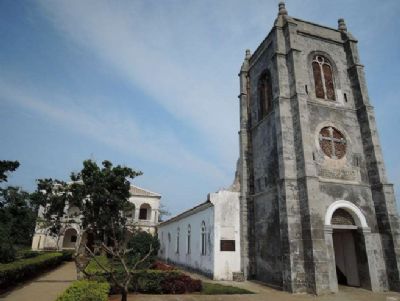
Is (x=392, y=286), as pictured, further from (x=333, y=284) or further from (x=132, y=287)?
(x=132, y=287)

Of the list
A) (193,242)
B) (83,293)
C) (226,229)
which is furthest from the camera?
(193,242)

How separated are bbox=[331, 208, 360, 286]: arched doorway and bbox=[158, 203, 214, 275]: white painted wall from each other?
24.9ft

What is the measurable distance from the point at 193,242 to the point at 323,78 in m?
15.1

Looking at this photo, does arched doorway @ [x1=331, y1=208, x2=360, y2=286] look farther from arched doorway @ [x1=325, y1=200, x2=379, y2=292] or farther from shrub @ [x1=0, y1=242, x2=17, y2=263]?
shrub @ [x1=0, y1=242, x2=17, y2=263]

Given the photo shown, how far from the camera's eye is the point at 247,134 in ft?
69.8

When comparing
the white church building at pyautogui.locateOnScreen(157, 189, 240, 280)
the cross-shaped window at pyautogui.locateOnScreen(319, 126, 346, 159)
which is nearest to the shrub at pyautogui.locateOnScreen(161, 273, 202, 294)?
the white church building at pyautogui.locateOnScreen(157, 189, 240, 280)

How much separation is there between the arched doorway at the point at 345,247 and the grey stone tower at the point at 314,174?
5 centimetres

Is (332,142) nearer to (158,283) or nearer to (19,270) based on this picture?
(158,283)

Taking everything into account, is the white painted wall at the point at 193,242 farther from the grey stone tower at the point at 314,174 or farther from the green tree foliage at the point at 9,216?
the green tree foliage at the point at 9,216

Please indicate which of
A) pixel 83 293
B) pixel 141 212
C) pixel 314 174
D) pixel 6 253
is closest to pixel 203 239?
pixel 314 174

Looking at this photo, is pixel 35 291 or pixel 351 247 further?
pixel 351 247

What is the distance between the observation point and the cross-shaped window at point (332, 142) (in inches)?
655

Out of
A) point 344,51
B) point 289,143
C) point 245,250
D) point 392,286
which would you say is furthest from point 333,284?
point 344,51

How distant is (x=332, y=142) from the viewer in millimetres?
16922
